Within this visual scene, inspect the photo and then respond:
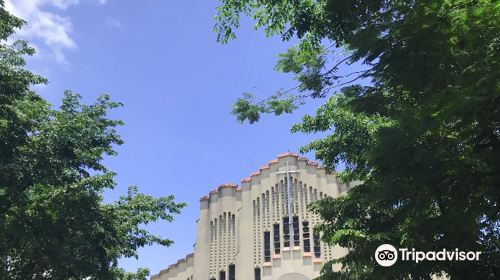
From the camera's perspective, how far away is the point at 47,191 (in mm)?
13734

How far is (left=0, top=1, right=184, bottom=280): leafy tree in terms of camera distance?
42.3 ft

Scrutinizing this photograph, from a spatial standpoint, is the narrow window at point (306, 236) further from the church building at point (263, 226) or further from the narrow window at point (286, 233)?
the narrow window at point (286, 233)

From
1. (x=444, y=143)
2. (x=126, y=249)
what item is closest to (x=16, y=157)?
(x=126, y=249)

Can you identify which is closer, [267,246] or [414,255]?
[414,255]

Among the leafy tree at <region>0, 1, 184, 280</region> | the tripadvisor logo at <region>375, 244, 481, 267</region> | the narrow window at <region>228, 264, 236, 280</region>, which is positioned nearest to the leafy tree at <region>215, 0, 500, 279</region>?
the tripadvisor logo at <region>375, 244, 481, 267</region>

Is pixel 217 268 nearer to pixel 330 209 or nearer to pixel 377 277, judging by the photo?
pixel 330 209

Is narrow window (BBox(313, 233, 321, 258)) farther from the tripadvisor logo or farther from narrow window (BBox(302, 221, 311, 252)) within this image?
the tripadvisor logo

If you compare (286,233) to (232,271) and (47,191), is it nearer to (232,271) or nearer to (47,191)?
(232,271)

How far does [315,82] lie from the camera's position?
10.6m

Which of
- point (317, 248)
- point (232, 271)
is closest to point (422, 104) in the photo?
point (317, 248)

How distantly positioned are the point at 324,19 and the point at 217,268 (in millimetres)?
18849

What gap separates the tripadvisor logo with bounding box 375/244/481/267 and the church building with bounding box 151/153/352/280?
1408 cm

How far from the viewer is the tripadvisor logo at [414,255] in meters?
8.85

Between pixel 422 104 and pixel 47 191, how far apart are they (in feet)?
35.6
